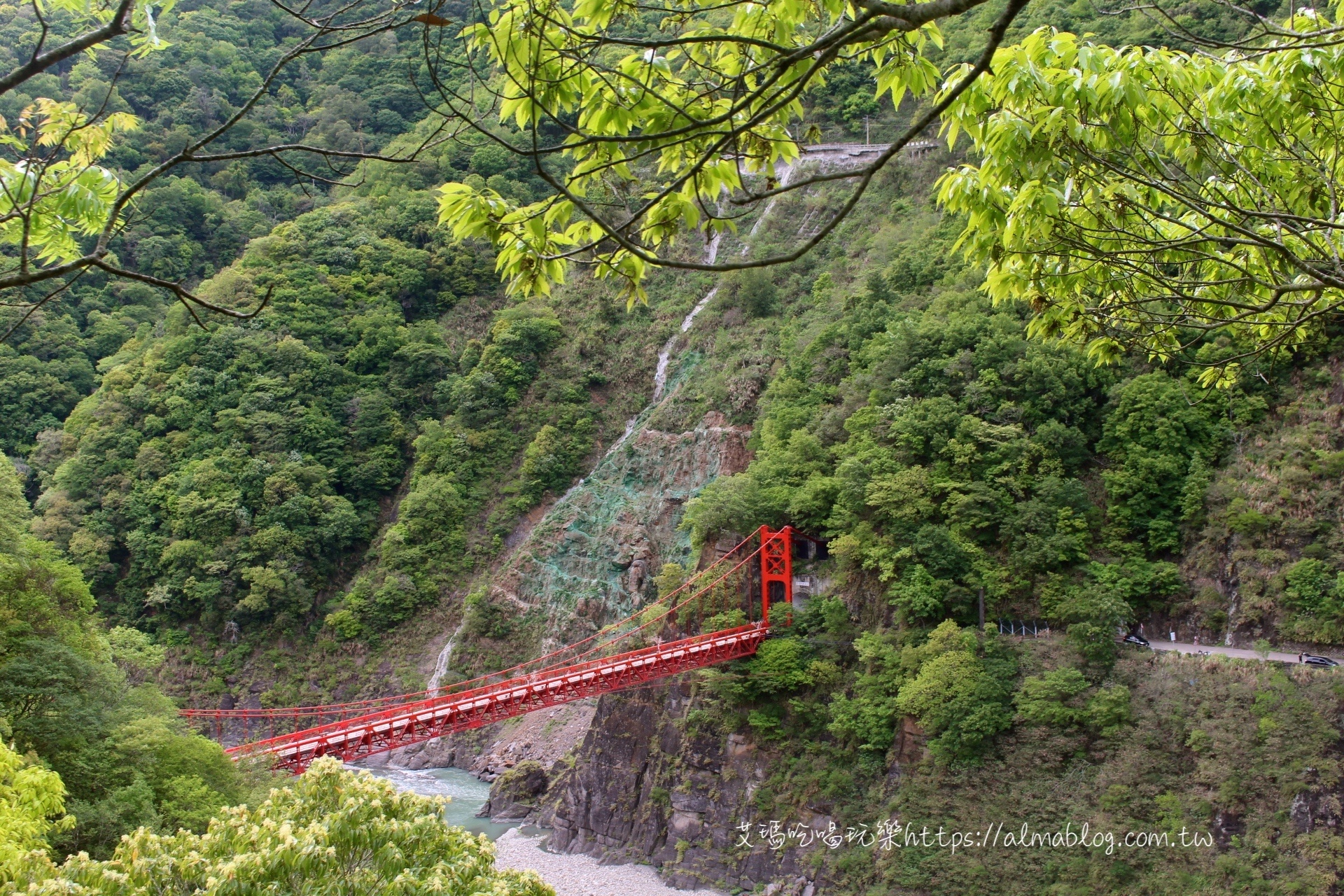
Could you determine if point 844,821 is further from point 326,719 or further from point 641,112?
point 326,719

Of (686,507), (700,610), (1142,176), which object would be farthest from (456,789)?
(1142,176)

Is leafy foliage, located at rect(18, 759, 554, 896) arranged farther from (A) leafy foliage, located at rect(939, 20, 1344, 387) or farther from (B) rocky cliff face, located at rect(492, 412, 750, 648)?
(B) rocky cliff face, located at rect(492, 412, 750, 648)

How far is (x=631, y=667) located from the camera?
1268cm

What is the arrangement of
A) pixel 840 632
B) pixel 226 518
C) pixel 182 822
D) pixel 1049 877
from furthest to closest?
1. pixel 226 518
2. pixel 840 632
3. pixel 1049 877
4. pixel 182 822

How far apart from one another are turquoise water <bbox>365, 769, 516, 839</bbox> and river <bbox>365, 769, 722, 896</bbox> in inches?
0.5

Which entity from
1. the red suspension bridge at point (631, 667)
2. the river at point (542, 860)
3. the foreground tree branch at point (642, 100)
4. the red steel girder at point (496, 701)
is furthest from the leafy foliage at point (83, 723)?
the foreground tree branch at point (642, 100)

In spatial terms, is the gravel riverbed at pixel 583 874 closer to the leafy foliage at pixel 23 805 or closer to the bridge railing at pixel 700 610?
the bridge railing at pixel 700 610

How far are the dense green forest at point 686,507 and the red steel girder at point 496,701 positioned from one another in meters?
0.58

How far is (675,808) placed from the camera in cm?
1333

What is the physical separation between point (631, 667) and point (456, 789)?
7.29 meters

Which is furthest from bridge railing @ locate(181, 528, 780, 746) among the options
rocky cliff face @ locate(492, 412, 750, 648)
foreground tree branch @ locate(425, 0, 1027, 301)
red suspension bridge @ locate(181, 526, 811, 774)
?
foreground tree branch @ locate(425, 0, 1027, 301)

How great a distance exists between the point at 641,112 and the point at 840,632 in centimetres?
1167

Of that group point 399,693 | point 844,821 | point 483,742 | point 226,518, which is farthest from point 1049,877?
point 226,518

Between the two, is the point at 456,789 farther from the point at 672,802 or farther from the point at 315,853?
the point at 315,853
